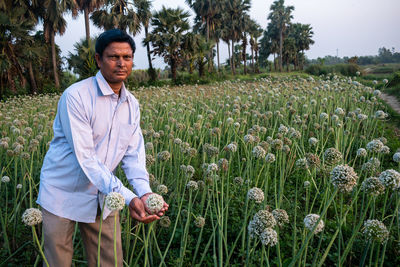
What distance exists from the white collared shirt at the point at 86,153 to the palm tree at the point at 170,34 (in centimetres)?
2490

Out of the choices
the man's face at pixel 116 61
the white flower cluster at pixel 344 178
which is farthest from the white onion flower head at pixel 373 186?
the man's face at pixel 116 61

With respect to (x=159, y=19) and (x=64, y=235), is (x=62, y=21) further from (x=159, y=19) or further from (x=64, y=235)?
(x=64, y=235)

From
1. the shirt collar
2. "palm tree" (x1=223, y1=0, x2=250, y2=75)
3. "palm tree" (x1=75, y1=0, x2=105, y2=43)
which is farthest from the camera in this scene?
"palm tree" (x1=223, y1=0, x2=250, y2=75)

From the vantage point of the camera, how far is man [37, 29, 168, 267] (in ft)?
6.33

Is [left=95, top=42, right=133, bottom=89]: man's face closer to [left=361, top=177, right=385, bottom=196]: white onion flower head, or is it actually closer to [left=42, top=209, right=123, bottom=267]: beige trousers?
[left=42, top=209, right=123, bottom=267]: beige trousers

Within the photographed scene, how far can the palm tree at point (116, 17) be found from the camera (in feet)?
84.8

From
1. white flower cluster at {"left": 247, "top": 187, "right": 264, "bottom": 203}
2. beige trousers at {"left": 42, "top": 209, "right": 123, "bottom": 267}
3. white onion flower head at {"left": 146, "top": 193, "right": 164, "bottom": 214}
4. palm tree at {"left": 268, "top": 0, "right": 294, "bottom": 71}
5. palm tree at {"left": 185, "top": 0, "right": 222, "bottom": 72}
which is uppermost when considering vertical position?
palm tree at {"left": 268, "top": 0, "right": 294, "bottom": 71}

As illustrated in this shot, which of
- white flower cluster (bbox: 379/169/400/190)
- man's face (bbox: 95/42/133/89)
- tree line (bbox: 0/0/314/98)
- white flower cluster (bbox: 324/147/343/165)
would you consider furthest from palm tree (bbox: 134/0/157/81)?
white flower cluster (bbox: 379/169/400/190)

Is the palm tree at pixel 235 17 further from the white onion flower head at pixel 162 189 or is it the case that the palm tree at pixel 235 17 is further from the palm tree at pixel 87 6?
the white onion flower head at pixel 162 189

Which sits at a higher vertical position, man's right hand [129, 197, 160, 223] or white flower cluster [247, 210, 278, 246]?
man's right hand [129, 197, 160, 223]

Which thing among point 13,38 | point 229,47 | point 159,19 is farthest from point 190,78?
point 229,47

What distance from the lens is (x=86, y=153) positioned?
1926 mm

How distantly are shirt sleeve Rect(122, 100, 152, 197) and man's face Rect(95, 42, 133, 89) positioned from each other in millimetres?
428

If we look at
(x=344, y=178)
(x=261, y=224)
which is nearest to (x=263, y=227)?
(x=261, y=224)
